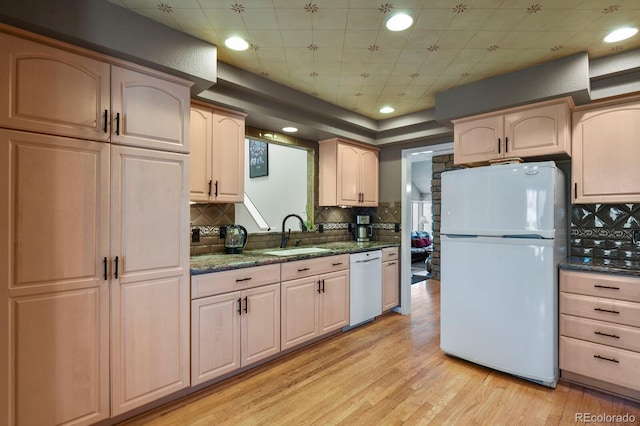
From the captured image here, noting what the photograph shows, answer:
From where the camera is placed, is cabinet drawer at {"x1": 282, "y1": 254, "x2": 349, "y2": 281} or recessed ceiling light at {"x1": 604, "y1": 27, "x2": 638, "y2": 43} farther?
cabinet drawer at {"x1": 282, "y1": 254, "x2": 349, "y2": 281}

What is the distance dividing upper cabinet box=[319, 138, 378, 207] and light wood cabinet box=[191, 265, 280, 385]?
1392mm

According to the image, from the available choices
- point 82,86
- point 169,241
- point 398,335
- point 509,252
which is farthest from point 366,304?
point 82,86

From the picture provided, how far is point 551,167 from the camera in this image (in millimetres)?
2271

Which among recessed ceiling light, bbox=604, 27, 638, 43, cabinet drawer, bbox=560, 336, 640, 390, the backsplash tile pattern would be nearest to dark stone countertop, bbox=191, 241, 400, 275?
cabinet drawer, bbox=560, 336, 640, 390

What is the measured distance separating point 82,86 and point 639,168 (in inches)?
145

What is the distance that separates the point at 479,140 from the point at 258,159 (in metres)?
3.18

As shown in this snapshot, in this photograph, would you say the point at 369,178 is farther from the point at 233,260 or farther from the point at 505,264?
the point at 233,260

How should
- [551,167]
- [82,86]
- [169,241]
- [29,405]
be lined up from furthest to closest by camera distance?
1. [551,167]
2. [169,241]
3. [82,86]
4. [29,405]

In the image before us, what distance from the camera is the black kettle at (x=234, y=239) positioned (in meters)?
2.87

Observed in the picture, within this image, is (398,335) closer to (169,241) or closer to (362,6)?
(169,241)

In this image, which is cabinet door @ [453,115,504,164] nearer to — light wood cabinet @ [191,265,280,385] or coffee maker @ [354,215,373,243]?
coffee maker @ [354,215,373,243]

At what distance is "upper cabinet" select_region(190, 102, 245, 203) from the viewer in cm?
246

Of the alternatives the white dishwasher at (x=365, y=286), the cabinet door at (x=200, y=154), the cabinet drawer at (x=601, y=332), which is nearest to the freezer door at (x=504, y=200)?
the cabinet drawer at (x=601, y=332)

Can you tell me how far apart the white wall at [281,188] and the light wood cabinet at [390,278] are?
1.13 m
